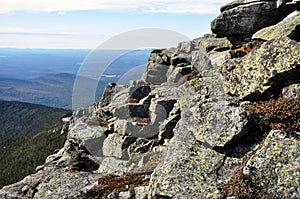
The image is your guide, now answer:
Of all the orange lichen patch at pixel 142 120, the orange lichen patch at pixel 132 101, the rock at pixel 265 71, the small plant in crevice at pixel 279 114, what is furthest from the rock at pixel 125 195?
the orange lichen patch at pixel 132 101

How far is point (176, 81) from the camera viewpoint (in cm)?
3841

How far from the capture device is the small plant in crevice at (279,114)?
1594cm

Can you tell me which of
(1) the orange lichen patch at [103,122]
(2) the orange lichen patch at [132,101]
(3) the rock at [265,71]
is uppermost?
(3) the rock at [265,71]

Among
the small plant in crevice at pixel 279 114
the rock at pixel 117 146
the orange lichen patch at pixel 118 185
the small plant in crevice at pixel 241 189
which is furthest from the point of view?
the rock at pixel 117 146

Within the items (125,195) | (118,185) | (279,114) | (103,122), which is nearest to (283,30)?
(279,114)

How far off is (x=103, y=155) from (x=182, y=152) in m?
14.0

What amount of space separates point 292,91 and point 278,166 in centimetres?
533

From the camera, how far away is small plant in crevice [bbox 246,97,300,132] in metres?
15.9

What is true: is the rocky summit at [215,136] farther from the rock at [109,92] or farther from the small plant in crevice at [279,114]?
the rock at [109,92]

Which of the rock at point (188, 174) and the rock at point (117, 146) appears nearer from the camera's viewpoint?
the rock at point (188, 174)

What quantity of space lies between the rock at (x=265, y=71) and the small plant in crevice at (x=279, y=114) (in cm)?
144

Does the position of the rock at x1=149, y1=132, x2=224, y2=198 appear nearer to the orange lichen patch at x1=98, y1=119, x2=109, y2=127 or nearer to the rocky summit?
the rocky summit

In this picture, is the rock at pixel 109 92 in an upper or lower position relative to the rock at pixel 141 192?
upper

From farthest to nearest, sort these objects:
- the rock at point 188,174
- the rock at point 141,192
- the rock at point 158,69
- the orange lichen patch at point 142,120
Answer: the rock at point 158,69, the orange lichen patch at point 142,120, the rock at point 141,192, the rock at point 188,174
